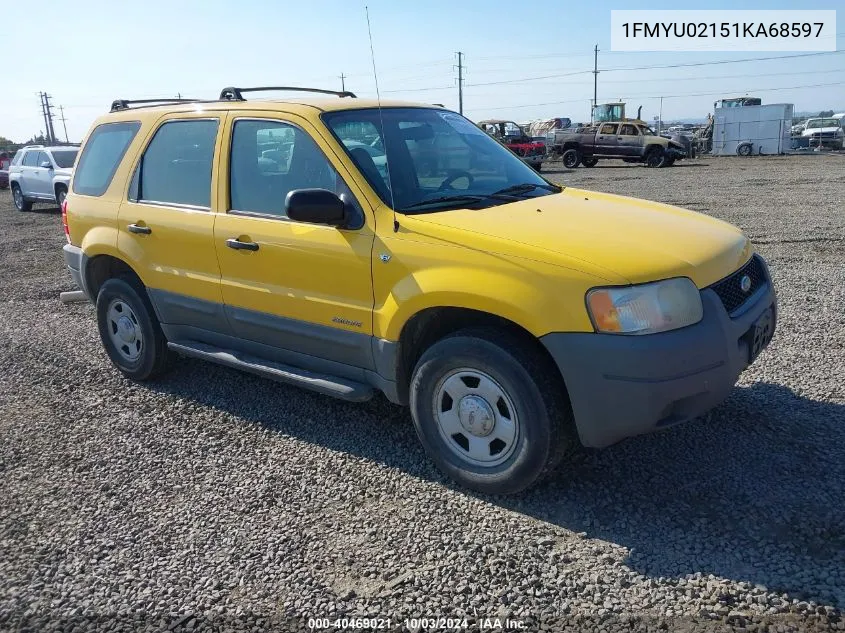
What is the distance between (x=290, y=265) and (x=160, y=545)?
1.60 meters

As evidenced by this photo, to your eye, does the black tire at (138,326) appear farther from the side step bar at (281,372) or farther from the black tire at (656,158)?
the black tire at (656,158)

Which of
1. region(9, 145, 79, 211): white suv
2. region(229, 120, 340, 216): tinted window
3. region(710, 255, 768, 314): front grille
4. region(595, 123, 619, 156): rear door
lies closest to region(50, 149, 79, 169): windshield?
region(9, 145, 79, 211): white suv

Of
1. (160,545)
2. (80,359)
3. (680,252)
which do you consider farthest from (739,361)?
(80,359)

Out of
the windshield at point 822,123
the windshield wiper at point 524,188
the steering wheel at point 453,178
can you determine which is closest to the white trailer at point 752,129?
the windshield at point 822,123

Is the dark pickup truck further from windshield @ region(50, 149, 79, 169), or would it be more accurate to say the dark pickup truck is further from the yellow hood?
the yellow hood

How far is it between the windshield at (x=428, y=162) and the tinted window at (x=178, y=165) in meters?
0.97

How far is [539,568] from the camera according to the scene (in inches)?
121

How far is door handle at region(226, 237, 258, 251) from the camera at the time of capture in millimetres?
4234

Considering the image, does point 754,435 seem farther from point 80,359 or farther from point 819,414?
point 80,359

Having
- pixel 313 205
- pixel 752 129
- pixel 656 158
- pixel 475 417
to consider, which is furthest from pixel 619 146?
pixel 475 417

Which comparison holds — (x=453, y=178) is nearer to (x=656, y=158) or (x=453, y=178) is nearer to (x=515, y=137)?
(x=656, y=158)

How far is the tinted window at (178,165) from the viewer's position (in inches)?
182

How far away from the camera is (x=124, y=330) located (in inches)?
213

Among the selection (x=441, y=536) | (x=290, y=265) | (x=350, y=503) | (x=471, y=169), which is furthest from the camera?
A: (x=471, y=169)
